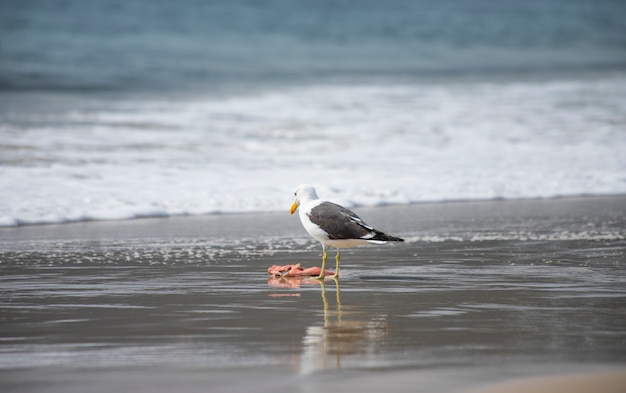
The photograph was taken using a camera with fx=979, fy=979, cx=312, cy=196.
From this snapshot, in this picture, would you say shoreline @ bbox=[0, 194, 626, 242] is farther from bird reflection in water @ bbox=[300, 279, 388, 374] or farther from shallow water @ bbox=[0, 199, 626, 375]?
bird reflection in water @ bbox=[300, 279, 388, 374]

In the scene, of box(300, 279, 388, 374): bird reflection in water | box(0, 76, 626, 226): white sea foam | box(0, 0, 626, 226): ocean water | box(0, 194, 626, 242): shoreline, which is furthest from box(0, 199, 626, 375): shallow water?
box(0, 0, 626, 226): ocean water

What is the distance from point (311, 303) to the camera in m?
6.49

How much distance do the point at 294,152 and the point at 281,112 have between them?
600 centimetres

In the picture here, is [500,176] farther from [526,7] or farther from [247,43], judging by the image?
[526,7]

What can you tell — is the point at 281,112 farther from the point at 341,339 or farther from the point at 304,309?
the point at 341,339

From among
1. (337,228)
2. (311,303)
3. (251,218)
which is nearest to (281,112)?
(251,218)

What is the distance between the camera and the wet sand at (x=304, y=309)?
15.3 feet

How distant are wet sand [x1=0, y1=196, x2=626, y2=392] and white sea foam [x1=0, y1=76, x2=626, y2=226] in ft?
5.39

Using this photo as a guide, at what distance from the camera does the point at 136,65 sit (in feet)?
113

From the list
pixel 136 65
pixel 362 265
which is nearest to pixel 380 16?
pixel 136 65

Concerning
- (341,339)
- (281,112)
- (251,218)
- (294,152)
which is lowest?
(341,339)

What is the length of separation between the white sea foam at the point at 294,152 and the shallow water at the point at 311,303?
8.16 feet

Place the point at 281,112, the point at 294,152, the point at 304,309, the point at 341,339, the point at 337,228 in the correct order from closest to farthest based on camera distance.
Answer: the point at 341,339 < the point at 304,309 < the point at 337,228 < the point at 294,152 < the point at 281,112

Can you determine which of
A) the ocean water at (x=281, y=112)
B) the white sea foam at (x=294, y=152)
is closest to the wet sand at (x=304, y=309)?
the white sea foam at (x=294, y=152)
